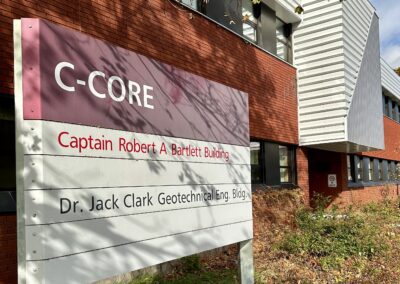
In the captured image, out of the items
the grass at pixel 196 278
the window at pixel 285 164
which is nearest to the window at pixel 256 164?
the window at pixel 285 164

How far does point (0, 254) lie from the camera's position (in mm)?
5195

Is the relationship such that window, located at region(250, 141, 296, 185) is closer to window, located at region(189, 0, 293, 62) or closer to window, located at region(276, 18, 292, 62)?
window, located at region(189, 0, 293, 62)

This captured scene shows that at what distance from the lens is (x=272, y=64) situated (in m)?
12.2

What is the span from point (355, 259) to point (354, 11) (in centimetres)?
858

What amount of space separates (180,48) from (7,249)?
15.7 feet

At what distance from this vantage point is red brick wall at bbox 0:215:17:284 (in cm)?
521

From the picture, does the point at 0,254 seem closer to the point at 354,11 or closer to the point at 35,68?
the point at 35,68

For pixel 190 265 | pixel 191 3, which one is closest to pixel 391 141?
pixel 191 3

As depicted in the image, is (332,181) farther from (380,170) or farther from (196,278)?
(196,278)

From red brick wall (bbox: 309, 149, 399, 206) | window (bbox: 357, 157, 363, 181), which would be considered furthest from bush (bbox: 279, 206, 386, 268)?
window (bbox: 357, 157, 363, 181)

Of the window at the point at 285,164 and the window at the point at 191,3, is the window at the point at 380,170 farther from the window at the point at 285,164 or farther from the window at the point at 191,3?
the window at the point at 191,3

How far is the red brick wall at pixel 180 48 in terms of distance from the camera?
17.9ft

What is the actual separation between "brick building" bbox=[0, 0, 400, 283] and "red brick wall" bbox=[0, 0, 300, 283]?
0.02 metres

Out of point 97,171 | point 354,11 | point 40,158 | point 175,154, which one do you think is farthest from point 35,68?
point 354,11
